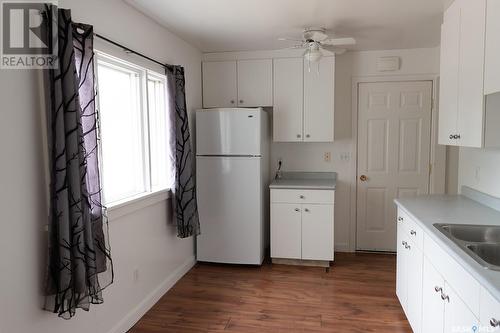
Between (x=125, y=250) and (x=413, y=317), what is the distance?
80.7 inches

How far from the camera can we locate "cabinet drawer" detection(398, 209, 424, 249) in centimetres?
229

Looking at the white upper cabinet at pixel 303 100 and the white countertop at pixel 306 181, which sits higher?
the white upper cabinet at pixel 303 100

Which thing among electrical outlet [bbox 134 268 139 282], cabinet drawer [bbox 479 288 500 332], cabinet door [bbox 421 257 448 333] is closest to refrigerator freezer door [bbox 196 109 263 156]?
electrical outlet [bbox 134 268 139 282]

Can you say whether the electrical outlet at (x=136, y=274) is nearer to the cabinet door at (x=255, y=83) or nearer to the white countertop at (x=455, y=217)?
the white countertop at (x=455, y=217)

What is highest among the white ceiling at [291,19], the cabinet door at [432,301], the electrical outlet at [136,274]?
the white ceiling at [291,19]

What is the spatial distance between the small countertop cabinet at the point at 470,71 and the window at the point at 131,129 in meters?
2.32

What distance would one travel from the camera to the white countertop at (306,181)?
3.87 m

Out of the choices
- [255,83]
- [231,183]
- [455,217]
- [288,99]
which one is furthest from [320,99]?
[455,217]

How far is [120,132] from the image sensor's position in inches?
110

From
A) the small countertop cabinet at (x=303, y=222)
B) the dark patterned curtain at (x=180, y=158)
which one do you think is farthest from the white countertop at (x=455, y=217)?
the dark patterned curtain at (x=180, y=158)

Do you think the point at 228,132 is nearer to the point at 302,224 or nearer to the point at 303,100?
the point at 303,100

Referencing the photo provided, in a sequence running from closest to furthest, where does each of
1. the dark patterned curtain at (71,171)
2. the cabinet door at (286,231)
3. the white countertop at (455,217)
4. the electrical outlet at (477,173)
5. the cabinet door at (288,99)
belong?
the white countertop at (455,217), the dark patterned curtain at (71,171), the electrical outlet at (477,173), the cabinet door at (286,231), the cabinet door at (288,99)

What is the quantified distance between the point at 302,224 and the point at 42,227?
2616 mm

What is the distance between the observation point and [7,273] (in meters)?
1.69
